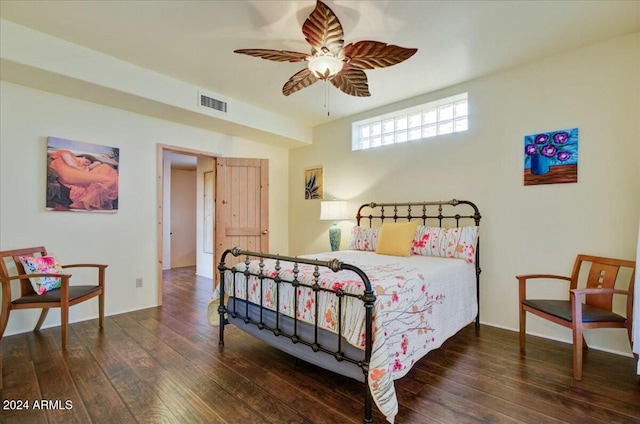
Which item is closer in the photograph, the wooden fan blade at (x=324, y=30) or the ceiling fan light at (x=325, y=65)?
the wooden fan blade at (x=324, y=30)

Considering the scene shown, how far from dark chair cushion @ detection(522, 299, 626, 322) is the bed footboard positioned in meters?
1.70

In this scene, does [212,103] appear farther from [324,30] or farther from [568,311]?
[568,311]

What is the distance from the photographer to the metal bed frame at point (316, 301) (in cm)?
178

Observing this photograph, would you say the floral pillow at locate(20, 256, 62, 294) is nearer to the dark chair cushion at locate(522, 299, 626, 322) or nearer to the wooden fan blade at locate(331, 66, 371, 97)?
the wooden fan blade at locate(331, 66, 371, 97)

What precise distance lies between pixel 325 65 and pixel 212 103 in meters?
2.25

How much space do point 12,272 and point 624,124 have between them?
5.94m

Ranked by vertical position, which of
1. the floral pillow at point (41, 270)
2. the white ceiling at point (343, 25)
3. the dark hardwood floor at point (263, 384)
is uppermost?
the white ceiling at point (343, 25)

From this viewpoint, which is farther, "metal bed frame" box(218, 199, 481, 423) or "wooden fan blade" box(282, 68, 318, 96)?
"wooden fan blade" box(282, 68, 318, 96)

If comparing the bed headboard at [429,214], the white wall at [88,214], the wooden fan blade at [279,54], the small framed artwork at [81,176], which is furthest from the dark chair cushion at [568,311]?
the small framed artwork at [81,176]

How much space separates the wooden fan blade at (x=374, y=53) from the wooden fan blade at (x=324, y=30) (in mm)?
94

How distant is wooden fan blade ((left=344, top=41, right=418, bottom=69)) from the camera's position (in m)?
2.12

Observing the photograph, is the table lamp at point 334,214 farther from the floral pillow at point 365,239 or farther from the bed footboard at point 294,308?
the bed footboard at point 294,308

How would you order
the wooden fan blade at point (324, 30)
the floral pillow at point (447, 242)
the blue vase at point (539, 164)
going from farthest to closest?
the floral pillow at point (447, 242)
the blue vase at point (539, 164)
the wooden fan blade at point (324, 30)

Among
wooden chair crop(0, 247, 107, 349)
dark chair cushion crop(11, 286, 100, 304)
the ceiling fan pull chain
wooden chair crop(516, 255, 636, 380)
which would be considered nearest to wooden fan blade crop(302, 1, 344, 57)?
the ceiling fan pull chain
